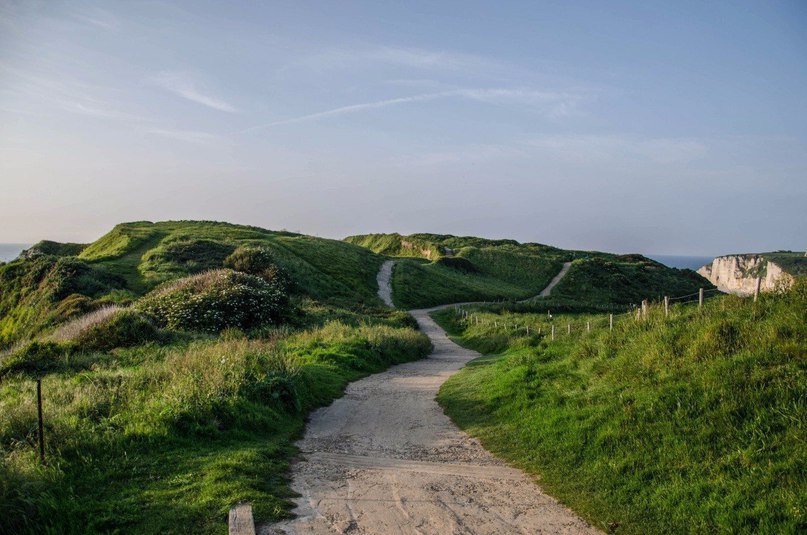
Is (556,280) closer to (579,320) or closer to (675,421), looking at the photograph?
(579,320)

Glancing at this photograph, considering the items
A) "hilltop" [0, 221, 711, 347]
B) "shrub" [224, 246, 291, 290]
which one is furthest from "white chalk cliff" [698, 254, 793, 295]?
"shrub" [224, 246, 291, 290]

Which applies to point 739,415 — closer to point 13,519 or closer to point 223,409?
point 223,409

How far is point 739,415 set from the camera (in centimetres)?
863

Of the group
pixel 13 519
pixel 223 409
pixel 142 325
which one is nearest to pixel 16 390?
pixel 223 409

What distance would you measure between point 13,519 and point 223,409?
4666mm

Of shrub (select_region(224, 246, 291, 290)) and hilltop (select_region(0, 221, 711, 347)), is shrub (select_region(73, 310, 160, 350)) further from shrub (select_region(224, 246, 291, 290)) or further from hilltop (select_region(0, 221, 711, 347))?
shrub (select_region(224, 246, 291, 290))

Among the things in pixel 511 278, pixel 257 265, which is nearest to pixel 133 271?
pixel 257 265

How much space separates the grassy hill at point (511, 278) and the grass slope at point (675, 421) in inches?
1675

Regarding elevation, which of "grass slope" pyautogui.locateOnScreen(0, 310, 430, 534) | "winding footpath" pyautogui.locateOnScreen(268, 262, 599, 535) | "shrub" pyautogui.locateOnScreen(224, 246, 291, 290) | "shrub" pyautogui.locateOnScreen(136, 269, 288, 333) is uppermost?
"shrub" pyautogui.locateOnScreen(224, 246, 291, 290)

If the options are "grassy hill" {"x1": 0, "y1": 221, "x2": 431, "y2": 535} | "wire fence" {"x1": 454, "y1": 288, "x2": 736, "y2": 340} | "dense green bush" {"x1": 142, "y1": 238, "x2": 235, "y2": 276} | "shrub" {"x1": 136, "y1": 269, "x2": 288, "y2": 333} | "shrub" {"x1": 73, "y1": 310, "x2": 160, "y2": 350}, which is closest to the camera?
"grassy hill" {"x1": 0, "y1": 221, "x2": 431, "y2": 535}

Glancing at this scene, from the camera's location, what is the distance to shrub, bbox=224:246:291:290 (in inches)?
1693

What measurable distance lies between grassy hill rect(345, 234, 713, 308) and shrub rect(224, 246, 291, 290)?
15.5m

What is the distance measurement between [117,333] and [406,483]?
17.2m

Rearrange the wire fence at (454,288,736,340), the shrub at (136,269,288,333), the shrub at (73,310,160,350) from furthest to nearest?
the shrub at (136,269,288,333), the shrub at (73,310,160,350), the wire fence at (454,288,736,340)
